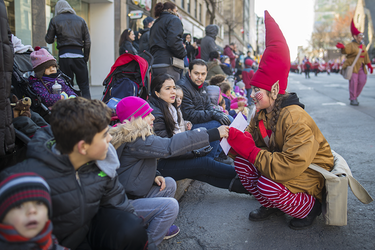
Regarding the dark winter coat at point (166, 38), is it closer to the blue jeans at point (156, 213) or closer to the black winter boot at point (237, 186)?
the black winter boot at point (237, 186)

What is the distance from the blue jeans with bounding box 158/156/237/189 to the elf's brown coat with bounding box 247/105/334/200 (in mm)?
688

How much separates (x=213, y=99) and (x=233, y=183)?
107 inches

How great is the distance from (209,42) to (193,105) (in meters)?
5.45

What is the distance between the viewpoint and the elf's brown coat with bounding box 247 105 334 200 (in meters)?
2.38

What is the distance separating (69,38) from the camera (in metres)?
5.51

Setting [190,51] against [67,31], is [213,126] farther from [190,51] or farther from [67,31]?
[190,51]

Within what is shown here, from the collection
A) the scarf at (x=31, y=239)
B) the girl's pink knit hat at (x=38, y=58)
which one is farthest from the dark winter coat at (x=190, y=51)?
the scarf at (x=31, y=239)

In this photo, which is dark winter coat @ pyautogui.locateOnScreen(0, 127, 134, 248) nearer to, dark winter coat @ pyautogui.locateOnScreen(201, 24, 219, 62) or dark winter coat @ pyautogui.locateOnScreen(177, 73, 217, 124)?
dark winter coat @ pyautogui.locateOnScreen(177, 73, 217, 124)

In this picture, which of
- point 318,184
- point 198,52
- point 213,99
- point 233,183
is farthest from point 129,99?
point 198,52

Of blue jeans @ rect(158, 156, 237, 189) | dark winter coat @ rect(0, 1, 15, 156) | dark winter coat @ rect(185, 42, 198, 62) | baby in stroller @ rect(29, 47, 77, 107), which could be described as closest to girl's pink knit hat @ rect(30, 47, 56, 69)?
baby in stroller @ rect(29, 47, 77, 107)

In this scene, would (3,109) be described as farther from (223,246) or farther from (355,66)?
(355,66)

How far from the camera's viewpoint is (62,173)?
1.65 m

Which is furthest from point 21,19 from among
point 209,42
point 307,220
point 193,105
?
point 307,220

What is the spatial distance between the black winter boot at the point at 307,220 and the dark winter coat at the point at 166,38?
3757mm
